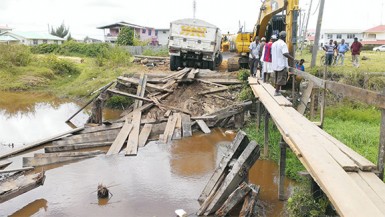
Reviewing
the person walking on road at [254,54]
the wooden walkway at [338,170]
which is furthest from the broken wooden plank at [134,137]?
the wooden walkway at [338,170]

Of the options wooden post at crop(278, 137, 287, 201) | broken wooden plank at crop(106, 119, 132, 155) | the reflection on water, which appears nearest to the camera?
wooden post at crop(278, 137, 287, 201)

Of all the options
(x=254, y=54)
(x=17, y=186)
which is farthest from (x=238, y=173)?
(x=254, y=54)

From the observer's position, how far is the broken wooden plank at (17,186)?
723 centimetres

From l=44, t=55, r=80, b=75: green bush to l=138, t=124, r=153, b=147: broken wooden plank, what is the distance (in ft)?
62.8

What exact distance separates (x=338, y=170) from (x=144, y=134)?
9423mm

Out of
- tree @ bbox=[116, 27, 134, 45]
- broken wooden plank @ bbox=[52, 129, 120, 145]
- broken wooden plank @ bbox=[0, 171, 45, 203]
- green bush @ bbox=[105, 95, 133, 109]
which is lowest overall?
broken wooden plank @ bbox=[52, 129, 120, 145]

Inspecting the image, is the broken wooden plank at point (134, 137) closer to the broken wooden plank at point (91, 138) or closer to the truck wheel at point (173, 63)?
the broken wooden plank at point (91, 138)

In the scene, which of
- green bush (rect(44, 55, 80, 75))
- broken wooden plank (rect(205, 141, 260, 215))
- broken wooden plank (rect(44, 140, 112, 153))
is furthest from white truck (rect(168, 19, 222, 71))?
green bush (rect(44, 55, 80, 75))

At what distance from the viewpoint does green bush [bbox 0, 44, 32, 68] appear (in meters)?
28.6

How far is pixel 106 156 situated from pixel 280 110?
5.98m

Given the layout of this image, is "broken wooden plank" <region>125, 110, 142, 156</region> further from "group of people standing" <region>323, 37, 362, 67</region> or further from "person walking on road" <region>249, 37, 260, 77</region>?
"group of people standing" <region>323, 37, 362, 67</region>

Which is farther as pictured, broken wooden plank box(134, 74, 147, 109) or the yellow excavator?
broken wooden plank box(134, 74, 147, 109)

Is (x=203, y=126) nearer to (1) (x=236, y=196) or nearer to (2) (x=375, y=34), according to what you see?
(1) (x=236, y=196)

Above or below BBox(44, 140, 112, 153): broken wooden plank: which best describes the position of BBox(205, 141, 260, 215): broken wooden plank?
above
